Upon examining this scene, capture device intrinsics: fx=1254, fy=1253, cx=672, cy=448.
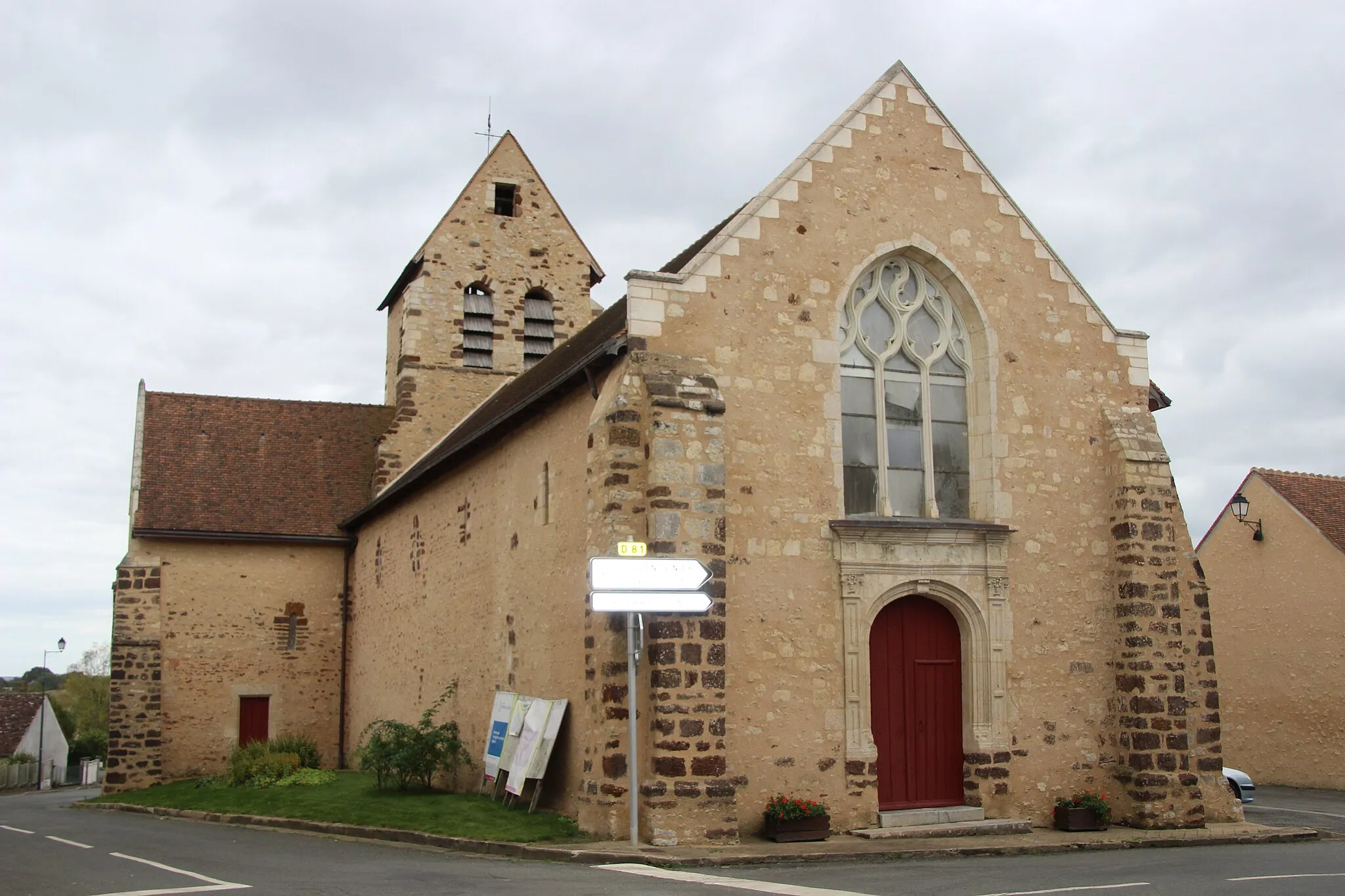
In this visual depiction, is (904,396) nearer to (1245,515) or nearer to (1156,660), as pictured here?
(1156,660)

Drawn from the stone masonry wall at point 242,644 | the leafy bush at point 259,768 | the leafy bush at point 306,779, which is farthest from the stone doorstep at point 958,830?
the stone masonry wall at point 242,644

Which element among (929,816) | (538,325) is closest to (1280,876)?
(929,816)

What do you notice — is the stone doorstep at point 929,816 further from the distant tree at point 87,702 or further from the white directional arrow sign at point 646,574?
the distant tree at point 87,702

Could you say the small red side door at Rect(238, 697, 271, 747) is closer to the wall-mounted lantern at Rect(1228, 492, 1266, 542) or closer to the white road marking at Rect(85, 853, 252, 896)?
the white road marking at Rect(85, 853, 252, 896)

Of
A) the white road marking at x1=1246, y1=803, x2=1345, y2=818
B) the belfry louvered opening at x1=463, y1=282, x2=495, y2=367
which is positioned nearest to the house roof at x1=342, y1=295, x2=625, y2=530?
the belfry louvered opening at x1=463, y1=282, x2=495, y2=367

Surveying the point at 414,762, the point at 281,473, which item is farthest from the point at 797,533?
the point at 281,473

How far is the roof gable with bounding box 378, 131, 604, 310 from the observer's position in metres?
28.2

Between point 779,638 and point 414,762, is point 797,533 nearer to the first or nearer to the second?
point 779,638

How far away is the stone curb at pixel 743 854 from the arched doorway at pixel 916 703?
145 centimetres

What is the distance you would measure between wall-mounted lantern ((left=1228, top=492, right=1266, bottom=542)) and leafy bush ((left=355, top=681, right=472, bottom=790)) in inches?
586

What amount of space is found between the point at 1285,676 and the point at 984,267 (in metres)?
12.8

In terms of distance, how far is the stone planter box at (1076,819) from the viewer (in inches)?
545

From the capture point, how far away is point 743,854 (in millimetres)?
11445

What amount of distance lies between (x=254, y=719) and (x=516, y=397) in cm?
966
